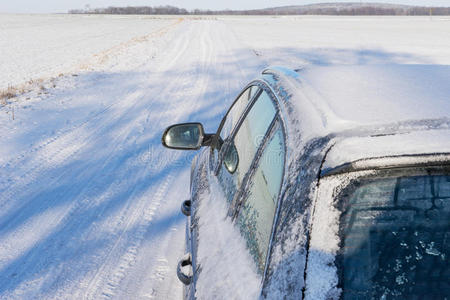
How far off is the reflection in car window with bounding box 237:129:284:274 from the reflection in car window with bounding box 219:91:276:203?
0.18 meters

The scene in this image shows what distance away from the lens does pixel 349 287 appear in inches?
40.4

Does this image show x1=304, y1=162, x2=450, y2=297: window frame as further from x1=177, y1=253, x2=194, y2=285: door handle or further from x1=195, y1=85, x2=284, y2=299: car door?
x1=177, y1=253, x2=194, y2=285: door handle

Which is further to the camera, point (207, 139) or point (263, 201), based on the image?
point (207, 139)

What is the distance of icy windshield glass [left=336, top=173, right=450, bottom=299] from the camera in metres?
1.04

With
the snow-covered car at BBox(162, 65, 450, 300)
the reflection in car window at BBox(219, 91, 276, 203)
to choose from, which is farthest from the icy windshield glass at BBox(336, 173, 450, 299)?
the reflection in car window at BBox(219, 91, 276, 203)

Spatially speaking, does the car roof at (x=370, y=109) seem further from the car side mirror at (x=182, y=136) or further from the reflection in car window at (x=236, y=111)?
the car side mirror at (x=182, y=136)

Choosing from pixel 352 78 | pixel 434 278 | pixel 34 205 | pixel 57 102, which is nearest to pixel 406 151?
pixel 434 278

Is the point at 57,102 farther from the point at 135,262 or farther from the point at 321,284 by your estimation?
the point at 321,284

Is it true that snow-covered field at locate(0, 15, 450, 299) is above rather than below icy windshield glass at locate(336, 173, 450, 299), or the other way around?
below

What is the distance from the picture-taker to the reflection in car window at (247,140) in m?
1.82

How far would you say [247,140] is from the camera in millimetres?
2010

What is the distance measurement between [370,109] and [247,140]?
0.82 meters

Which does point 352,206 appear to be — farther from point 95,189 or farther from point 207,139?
point 95,189

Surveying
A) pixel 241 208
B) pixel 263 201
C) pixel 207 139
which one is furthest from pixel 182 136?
pixel 263 201
